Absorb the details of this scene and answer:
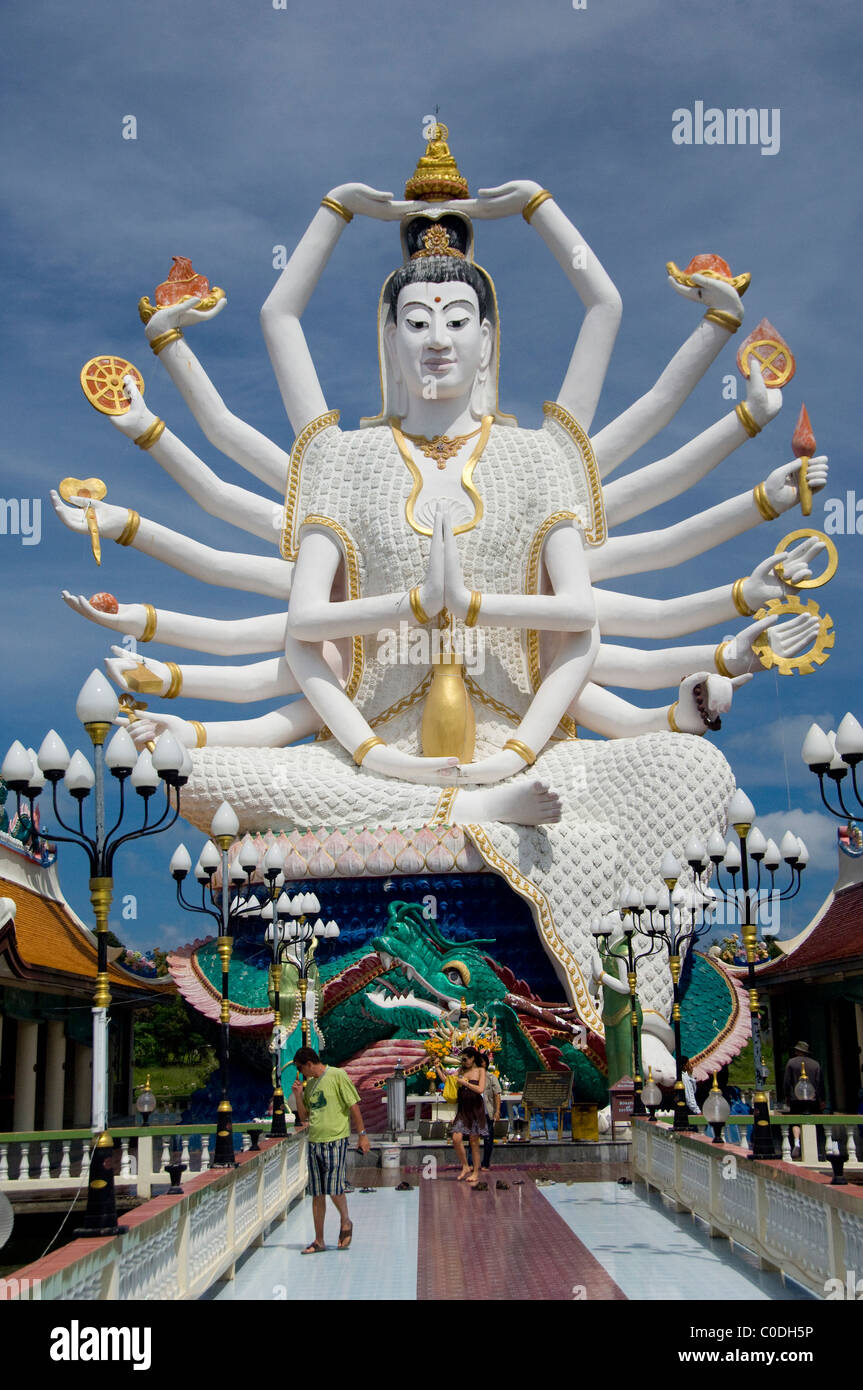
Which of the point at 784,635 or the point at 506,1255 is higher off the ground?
the point at 784,635

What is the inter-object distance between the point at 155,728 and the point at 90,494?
3.62 m

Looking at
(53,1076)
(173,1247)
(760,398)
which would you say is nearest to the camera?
(173,1247)

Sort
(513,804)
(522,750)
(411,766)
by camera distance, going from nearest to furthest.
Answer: (513,804), (411,766), (522,750)

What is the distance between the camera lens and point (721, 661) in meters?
18.8

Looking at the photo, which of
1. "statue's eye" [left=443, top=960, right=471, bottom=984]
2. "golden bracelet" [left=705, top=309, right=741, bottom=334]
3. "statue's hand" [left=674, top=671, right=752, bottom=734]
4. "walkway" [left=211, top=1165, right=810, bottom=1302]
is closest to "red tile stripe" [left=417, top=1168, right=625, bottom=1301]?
"walkway" [left=211, top=1165, right=810, bottom=1302]

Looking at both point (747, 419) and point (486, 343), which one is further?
point (486, 343)

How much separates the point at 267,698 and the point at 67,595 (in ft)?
10.3

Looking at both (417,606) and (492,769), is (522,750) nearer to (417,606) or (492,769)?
(492,769)

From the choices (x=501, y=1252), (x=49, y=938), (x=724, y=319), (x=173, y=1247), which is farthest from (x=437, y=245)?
(x=173, y=1247)

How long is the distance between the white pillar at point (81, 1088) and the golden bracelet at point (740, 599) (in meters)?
11.6

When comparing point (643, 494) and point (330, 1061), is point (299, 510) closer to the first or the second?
point (643, 494)

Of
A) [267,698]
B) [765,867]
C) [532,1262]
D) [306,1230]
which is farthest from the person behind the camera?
[267,698]

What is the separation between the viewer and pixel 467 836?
1762cm
